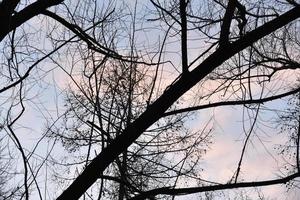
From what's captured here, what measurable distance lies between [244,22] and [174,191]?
1.11 metres

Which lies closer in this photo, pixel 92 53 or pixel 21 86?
pixel 21 86

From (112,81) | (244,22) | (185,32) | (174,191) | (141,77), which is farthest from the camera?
(141,77)

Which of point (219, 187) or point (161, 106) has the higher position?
point (161, 106)

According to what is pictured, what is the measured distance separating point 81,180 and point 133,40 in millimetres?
1252

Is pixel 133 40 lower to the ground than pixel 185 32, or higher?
higher

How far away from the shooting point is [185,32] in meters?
2.10

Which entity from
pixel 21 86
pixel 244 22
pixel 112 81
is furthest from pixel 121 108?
pixel 244 22

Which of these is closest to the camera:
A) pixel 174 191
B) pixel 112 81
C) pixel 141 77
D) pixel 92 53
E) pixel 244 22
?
pixel 174 191

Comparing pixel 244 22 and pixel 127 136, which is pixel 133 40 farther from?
pixel 127 136

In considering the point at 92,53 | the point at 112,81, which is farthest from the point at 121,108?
the point at 92,53

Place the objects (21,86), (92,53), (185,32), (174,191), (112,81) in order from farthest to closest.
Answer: (112,81)
(92,53)
(21,86)
(185,32)
(174,191)

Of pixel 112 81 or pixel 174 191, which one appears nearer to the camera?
pixel 174 191

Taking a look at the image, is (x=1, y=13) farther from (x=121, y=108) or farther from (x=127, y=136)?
(x=121, y=108)

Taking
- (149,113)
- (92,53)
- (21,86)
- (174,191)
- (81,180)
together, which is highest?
(92,53)
